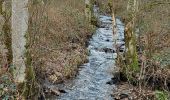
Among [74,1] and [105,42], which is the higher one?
[74,1]

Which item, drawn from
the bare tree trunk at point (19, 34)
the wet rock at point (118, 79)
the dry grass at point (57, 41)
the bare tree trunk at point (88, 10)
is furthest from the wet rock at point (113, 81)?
the bare tree trunk at point (88, 10)

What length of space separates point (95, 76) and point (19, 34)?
4.42 meters

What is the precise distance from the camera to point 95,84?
1012 cm

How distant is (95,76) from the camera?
10812 millimetres

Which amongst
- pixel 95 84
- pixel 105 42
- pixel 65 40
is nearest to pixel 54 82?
pixel 95 84

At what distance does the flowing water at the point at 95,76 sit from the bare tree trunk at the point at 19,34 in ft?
6.69

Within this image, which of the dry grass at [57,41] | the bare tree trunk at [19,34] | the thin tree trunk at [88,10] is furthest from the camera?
the thin tree trunk at [88,10]

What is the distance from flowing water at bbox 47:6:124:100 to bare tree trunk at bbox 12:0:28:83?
2.04m

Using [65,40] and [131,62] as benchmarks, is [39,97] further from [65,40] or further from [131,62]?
[65,40]

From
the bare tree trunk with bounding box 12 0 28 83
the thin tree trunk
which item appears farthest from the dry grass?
the thin tree trunk

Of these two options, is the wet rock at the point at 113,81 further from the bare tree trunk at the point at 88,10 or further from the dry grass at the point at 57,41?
the bare tree trunk at the point at 88,10

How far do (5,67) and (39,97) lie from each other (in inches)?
40.7

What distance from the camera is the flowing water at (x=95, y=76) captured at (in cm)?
916

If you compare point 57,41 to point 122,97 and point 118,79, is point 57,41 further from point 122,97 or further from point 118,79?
point 122,97
